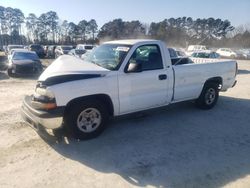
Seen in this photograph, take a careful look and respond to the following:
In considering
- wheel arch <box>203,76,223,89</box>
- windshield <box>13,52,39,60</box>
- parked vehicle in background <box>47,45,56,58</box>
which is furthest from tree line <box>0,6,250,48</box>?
wheel arch <box>203,76,223,89</box>

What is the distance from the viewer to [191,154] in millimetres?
4492

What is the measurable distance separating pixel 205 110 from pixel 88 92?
3874mm

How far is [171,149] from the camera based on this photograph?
470 centimetres

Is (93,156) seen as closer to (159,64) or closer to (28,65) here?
(159,64)

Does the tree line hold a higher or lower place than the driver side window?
higher

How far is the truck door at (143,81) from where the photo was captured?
5.16 metres

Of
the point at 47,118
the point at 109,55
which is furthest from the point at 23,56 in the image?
the point at 47,118

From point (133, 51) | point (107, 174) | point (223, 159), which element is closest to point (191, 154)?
point (223, 159)

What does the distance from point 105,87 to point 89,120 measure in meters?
0.72

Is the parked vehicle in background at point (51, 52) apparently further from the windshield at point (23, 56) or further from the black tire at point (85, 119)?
the black tire at point (85, 119)

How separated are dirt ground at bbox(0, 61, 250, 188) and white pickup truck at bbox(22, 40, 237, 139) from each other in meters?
0.47

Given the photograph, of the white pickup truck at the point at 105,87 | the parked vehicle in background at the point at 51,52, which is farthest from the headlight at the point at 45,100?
the parked vehicle in background at the point at 51,52

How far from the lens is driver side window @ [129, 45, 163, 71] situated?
17.9 ft

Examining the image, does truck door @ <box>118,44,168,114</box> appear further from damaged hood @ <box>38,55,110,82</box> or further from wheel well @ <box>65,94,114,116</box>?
damaged hood @ <box>38,55,110,82</box>
